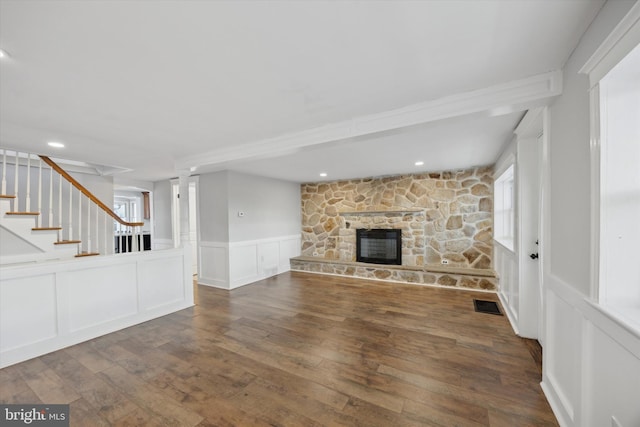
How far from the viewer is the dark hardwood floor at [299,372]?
1710 millimetres

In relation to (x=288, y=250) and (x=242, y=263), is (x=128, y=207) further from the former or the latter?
(x=288, y=250)

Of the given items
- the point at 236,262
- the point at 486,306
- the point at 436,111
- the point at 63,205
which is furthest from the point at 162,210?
the point at 486,306

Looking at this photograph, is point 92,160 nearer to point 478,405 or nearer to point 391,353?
point 391,353

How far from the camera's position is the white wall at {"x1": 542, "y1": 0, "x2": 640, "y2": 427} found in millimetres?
1082

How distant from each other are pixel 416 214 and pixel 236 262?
3.78 m

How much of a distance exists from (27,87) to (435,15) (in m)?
2.58

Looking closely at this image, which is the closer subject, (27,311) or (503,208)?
(27,311)

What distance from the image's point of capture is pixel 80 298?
2836 millimetres

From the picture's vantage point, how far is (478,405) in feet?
5.81

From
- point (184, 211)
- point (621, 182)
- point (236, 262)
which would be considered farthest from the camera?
point (236, 262)

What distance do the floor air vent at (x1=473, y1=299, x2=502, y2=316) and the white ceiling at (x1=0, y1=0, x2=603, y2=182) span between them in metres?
2.38

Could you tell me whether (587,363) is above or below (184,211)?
below

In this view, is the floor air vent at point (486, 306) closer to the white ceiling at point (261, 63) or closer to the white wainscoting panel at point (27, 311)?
the white ceiling at point (261, 63)

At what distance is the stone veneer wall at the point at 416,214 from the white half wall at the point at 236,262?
1.32 meters
